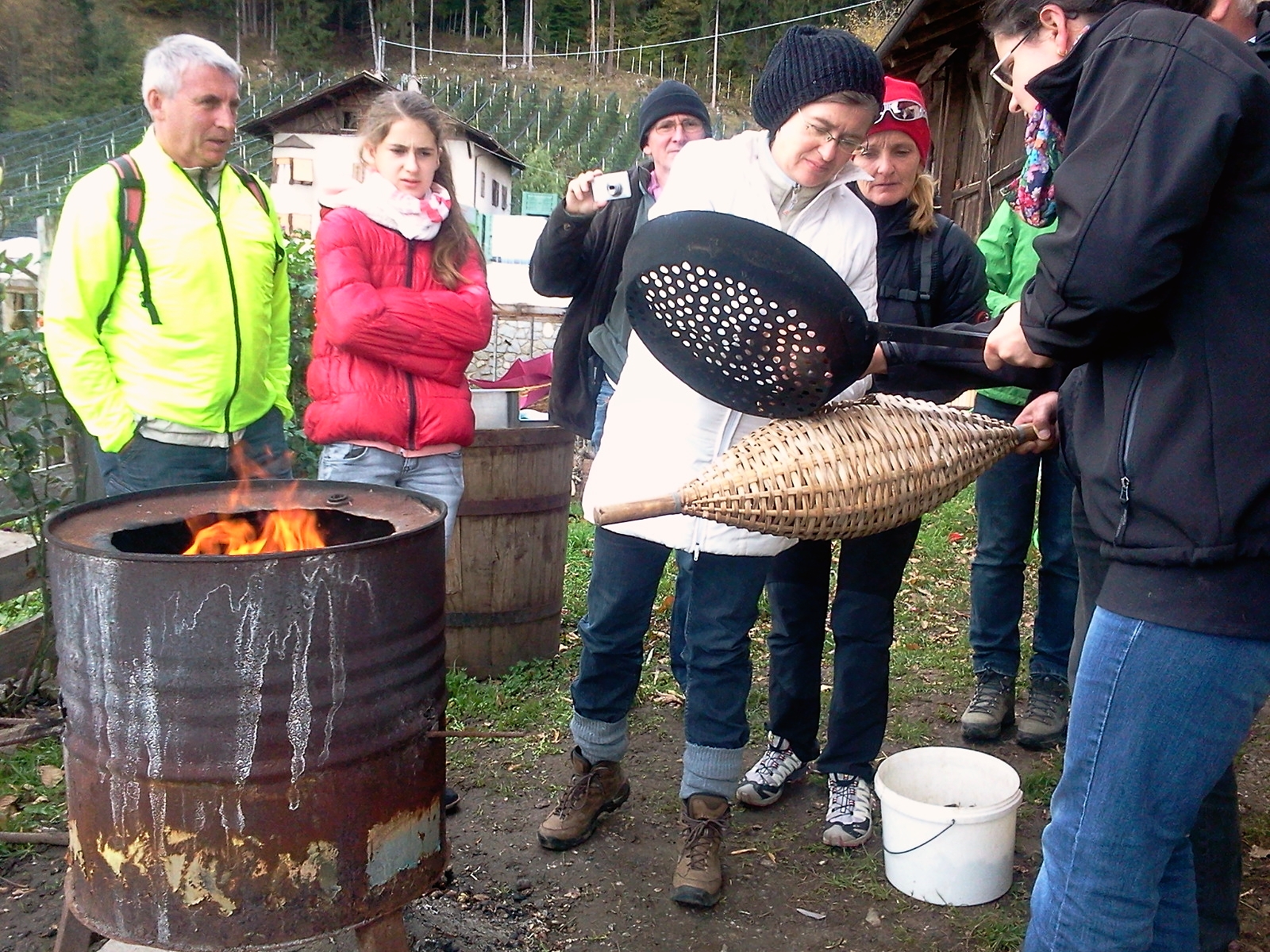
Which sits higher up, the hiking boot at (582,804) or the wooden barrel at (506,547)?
the wooden barrel at (506,547)

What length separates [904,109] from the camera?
2938 millimetres

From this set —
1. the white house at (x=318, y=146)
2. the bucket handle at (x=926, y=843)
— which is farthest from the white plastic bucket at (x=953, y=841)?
the white house at (x=318, y=146)

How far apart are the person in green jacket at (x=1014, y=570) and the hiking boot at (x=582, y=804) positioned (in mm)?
1408

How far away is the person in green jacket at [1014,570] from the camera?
3.53 m

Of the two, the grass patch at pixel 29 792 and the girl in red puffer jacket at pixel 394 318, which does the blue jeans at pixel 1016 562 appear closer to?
the girl in red puffer jacket at pixel 394 318

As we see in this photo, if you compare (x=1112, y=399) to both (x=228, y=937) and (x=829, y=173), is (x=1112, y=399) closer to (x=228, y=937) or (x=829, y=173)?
(x=829, y=173)

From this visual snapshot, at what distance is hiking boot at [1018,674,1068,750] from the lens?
142 inches

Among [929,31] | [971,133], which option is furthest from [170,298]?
[971,133]

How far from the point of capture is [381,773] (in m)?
2.07

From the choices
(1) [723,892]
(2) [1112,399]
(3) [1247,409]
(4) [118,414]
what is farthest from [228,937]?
(3) [1247,409]

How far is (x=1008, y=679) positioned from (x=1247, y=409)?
258cm

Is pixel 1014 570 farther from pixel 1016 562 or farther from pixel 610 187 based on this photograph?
pixel 610 187

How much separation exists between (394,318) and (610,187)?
2.51ft

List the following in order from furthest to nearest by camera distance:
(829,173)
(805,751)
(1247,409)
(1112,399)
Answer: (805,751) < (829,173) < (1112,399) < (1247,409)
